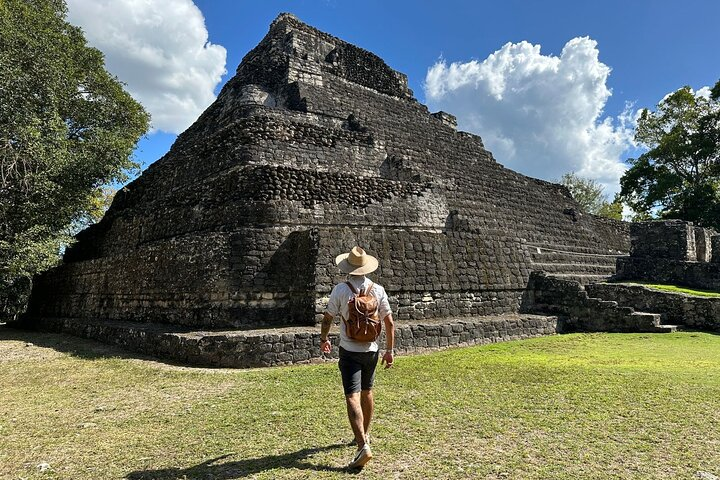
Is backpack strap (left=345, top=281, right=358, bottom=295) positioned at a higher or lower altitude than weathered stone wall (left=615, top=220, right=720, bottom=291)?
lower

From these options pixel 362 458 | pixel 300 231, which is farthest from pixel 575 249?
pixel 362 458

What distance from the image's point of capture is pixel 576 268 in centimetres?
1491

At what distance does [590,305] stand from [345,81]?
38.8 ft

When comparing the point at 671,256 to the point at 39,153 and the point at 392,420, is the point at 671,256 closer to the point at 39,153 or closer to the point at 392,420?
the point at 392,420

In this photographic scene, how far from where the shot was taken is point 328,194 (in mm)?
10695

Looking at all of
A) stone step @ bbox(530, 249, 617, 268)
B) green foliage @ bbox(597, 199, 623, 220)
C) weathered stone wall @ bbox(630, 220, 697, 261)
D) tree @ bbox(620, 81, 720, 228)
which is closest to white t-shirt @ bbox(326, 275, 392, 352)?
stone step @ bbox(530, 249, 617, 268)

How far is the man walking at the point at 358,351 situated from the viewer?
11.9 ft

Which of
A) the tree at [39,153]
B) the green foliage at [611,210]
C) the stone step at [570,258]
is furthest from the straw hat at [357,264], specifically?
the green foliage at [611,210]

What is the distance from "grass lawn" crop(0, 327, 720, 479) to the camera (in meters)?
3.57

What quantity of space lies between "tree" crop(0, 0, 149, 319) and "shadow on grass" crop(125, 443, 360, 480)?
40.6 ft

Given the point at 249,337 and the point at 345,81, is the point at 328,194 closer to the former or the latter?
the point at 249,337

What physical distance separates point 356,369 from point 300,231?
578 cm

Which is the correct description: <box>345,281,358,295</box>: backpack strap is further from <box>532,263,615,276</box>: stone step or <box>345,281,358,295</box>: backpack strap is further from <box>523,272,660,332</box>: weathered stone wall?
<box>532,263,615,276</box>: stone step

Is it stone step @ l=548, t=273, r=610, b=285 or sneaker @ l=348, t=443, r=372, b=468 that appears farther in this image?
stone step @ l=548, t=273, r=610, b=285
